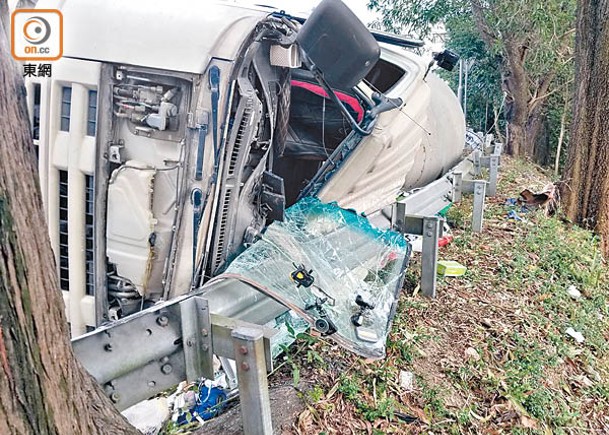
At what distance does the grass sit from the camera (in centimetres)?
315

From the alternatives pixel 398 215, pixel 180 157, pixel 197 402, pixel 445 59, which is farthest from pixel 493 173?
pixel 197 402

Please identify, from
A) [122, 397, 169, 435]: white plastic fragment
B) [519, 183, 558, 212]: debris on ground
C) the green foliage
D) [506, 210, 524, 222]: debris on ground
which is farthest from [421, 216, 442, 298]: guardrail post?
the green foliage

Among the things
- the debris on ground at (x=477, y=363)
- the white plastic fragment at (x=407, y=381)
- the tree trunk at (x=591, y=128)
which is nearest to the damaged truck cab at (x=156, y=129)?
the debris on ground at (x=477, y=363)

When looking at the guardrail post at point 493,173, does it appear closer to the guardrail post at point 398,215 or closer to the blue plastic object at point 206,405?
the guardrail post at point 398,215

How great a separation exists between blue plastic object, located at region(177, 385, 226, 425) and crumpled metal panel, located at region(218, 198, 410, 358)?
0.56m

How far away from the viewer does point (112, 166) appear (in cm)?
298

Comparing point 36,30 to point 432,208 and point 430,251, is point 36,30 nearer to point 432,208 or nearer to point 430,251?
point 430,251

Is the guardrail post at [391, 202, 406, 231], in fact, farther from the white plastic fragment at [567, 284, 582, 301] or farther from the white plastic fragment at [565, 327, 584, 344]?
the white plastic fragment at [567, 284, 582, 301]

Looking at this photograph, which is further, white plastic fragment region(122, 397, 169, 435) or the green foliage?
the green foliage

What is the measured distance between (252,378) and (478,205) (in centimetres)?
456

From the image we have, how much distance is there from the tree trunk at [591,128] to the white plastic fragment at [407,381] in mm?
4936

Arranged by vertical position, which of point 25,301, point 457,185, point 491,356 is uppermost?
point 25,301

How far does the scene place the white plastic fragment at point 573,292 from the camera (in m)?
5.38

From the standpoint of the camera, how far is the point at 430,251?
4.41 m
